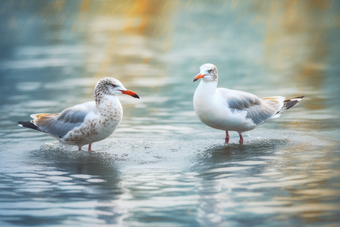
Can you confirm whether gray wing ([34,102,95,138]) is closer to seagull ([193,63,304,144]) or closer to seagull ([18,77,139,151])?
seagull ([18,77,139,151])

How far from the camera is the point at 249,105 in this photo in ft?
31.5

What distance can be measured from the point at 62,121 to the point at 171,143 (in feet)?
6.92

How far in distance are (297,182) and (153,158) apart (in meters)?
2.57

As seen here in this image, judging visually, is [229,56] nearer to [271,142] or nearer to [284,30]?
[284,30]

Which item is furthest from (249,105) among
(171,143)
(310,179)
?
(310,179)

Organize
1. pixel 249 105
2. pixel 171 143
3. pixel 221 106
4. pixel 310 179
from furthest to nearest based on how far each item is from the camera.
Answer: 1. pixel 249 105
2. pixel 171 143
3. pixel 221 106
4. pixel 310 179

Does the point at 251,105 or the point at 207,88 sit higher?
the point at 207,88

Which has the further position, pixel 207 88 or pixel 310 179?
pixel 207 88

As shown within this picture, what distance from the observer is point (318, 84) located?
46.6 ft

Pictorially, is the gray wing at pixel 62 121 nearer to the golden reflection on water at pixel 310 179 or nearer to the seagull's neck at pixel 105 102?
the seagull's neck at pixel 105 102

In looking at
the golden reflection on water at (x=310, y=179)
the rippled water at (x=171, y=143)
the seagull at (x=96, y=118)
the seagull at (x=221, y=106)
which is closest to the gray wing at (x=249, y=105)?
the seagull at (x=221, y=106)

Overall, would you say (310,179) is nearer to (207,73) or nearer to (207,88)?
(207,88)

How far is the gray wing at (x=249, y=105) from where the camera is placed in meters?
9.23

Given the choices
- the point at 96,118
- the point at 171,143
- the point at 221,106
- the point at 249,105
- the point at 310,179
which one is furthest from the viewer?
the point at 249,105
